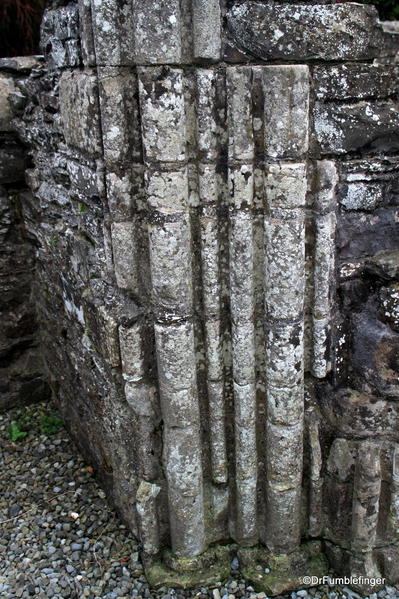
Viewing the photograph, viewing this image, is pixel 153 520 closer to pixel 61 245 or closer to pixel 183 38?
pixel 61 245

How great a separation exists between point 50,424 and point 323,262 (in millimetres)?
2779

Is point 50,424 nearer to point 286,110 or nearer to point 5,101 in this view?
point 5,101

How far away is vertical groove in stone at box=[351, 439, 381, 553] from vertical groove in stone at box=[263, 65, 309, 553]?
0.28 meters

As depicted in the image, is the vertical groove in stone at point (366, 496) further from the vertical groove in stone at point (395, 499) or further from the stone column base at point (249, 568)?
the stone column base at point (249, 568)

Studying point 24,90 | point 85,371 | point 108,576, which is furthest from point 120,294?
point 24,90

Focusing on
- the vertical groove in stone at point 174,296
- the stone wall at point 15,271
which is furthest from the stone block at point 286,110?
the stone wall at point 15,271

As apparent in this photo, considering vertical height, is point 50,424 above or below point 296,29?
below

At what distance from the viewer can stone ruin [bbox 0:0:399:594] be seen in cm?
235

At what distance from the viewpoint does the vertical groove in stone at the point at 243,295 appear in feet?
7.75

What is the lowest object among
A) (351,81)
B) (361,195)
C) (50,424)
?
(50,424)

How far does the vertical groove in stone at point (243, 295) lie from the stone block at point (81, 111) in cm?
59

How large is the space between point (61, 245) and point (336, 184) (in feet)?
6.01

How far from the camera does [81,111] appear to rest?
2650 mm

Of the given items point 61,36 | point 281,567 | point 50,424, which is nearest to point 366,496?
point 281,567
